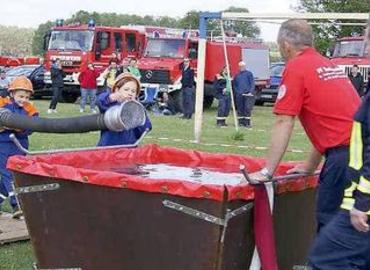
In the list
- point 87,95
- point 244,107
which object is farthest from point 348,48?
point 87,95

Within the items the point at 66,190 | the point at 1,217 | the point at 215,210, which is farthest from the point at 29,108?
the point at 215,210

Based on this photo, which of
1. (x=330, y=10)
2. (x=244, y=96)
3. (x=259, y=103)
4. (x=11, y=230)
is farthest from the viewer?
(x=330, y=10)

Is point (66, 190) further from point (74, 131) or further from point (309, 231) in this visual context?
point (309, 231)

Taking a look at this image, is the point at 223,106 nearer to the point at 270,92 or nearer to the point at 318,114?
the point at 270,92

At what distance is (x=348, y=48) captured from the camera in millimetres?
25125

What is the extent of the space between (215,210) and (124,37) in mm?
24920

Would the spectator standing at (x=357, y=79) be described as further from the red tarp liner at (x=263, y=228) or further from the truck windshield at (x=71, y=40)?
the red tarp liner at (x=263, y=228)

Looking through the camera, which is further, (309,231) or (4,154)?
(4,154)

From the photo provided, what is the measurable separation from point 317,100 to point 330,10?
3781 centimetres

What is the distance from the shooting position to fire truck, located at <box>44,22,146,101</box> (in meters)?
27.9

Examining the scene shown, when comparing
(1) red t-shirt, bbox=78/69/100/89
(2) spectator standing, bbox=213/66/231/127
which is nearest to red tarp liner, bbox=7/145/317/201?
(2) spectator standing, bbox=213/66/231/127

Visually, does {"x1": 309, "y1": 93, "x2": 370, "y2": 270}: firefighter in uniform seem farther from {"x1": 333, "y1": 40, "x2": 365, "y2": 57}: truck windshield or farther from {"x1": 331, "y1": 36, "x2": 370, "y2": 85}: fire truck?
{"x1": 333, "y1": 40, "x2": 365, "y2": 57}: truck windshield

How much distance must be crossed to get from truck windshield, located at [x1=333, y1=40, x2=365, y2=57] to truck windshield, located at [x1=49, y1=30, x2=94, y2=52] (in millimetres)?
9005

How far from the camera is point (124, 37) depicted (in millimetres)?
28750
